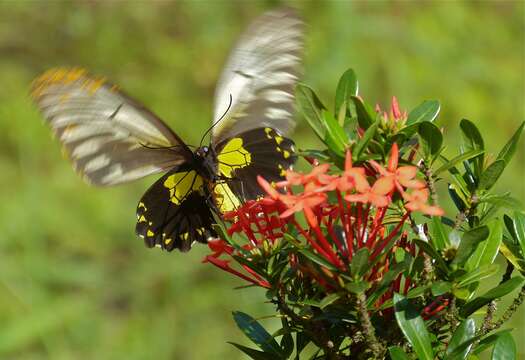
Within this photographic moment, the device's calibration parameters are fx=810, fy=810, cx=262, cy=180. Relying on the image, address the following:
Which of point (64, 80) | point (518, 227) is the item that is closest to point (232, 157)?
point (64, 80)

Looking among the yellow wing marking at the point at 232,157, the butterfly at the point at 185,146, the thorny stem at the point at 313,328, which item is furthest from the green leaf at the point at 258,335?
the yellow wing marking at the point at 232,157

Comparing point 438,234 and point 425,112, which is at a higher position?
point 425,112

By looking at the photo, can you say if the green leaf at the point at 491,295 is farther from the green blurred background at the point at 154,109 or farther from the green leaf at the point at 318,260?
the green blurred background at the point at 154,109

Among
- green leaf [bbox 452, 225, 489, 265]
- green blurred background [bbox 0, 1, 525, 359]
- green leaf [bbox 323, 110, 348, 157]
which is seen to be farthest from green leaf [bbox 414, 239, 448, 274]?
green blurred background [bbox 0, 1, 525, 359]

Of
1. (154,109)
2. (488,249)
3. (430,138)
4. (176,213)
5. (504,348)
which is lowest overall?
(154,109)

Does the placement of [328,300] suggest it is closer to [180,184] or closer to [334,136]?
[334,136]

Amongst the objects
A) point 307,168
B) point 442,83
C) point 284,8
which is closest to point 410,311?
point 284,8
